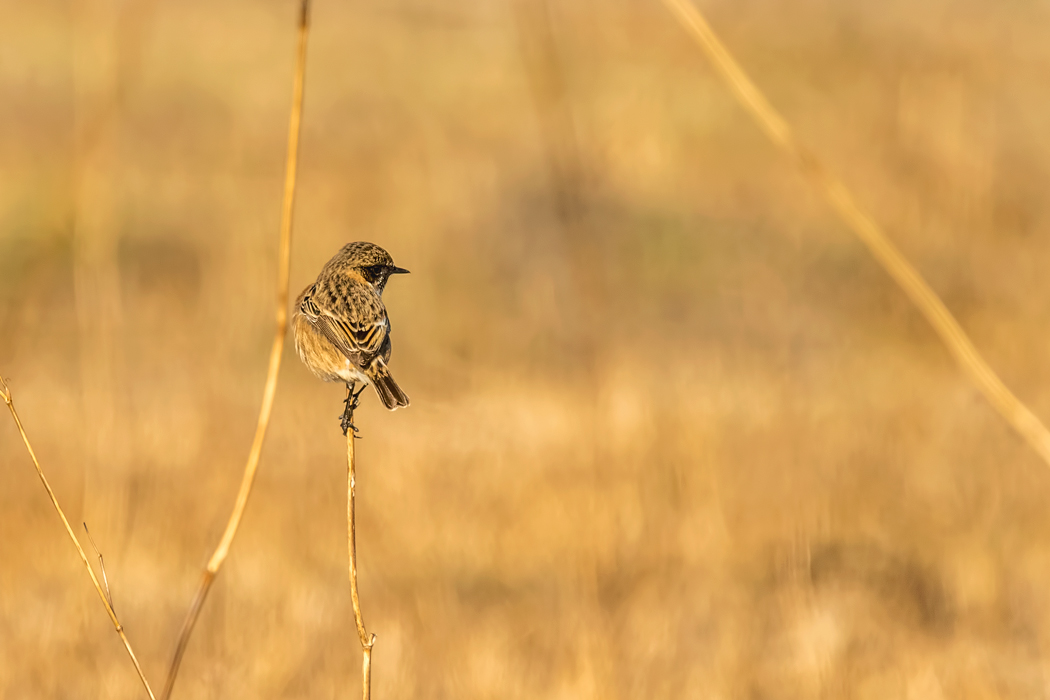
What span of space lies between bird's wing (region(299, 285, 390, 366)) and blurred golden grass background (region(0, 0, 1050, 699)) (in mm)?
650

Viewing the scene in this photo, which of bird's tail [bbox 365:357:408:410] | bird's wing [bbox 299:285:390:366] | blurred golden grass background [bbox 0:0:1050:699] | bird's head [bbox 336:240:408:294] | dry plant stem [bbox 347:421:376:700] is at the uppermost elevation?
bird's head [bbox 336:240:408:294]

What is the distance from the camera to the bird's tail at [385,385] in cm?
172

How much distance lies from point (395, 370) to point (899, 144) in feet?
29.2

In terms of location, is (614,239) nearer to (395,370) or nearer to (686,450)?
(395,370)

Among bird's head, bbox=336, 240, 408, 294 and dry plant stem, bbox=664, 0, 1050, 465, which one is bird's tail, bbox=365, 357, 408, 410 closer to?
bird's head, bbox=336, 240, 408, 294

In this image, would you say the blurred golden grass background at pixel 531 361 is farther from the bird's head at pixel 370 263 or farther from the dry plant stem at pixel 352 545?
the dry plant stem at pixel 352 545

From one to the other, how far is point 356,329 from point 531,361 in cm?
767

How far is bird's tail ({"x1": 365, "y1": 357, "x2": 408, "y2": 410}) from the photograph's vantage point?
1.72 m

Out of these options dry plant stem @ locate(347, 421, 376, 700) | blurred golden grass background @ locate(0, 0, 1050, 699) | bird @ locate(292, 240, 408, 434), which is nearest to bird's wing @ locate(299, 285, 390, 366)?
bird @ locate(292, 240, 408, 434)

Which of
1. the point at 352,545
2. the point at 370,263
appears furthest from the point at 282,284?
the point at 352,545

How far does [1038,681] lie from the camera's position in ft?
14.4

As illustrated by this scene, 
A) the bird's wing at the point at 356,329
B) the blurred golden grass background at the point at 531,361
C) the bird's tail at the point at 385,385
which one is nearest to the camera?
the bird's tail at the point at 385,385

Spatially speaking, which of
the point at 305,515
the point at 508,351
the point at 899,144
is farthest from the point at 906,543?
the point at 899,144

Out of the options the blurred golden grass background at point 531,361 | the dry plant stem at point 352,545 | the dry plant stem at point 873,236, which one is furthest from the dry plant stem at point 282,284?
the blurred golden grass background at point 531,361
